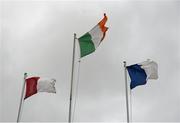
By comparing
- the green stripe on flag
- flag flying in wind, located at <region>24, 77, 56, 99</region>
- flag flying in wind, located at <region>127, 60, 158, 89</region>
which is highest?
the green stripe on flag

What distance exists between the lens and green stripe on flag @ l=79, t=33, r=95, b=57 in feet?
105

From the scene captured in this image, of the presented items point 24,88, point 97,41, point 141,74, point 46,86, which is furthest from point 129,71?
point 24,88

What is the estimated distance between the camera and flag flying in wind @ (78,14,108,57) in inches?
1258

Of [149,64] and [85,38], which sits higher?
[85,38]

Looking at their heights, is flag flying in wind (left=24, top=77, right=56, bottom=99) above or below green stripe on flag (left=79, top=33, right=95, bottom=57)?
below

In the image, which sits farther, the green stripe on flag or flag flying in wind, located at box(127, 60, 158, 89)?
flag flying in wind, located at box(127, 60, 158, 89)

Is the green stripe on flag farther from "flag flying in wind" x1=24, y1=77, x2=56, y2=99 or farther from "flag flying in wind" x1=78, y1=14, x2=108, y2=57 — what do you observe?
"flag flying in wind" x1=24, y1=77, x2=56, y2=99

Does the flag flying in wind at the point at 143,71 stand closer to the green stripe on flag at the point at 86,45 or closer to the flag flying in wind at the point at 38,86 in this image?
the green stripe on flag at the point at 86,45

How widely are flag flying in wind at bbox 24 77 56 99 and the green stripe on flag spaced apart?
4.11 meters

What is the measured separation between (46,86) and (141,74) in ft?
29.7

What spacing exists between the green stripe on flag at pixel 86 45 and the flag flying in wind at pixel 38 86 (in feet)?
13.5

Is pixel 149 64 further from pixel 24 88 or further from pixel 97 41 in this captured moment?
pixel 24 88

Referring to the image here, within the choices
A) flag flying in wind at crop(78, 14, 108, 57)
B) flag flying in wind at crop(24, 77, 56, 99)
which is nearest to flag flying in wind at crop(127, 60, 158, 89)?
flag flying in wind at crop(78, 14, 108, 57)

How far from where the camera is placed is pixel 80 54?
1261 inches
